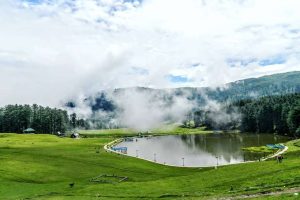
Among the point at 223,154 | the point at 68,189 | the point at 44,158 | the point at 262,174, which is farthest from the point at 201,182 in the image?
the point at 223,154

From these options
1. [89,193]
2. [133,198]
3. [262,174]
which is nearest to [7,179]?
[89,193]

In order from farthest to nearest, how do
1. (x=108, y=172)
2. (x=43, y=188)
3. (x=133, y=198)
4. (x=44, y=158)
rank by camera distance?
1. (x=44, y=158)
2. (x=108, y=172)
3. (x=43, y=188)
4. (x=133, y=198)

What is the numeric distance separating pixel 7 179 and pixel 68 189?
17.4m

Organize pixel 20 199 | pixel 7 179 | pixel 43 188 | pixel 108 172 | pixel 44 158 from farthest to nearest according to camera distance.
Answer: pixel 44 158, pixel 108 172, pixel 7 179, pixel 43 188, pixel 20 199

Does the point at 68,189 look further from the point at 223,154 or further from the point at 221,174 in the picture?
the point at 223,154

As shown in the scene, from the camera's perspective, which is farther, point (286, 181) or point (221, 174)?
point (221, 174)

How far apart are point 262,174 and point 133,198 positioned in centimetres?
2042

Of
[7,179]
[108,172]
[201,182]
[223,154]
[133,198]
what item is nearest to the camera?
[133,198]

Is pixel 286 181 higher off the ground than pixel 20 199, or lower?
higher

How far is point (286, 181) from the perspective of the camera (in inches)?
1761

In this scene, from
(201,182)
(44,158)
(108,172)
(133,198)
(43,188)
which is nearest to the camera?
(133,198)

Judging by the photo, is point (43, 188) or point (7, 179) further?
point (7, 179)

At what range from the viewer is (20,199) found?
174 ft

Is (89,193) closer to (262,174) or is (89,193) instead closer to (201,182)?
(201,182)
